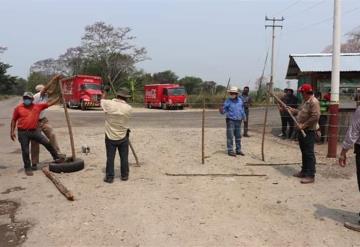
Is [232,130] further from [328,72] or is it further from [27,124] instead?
[328,72]

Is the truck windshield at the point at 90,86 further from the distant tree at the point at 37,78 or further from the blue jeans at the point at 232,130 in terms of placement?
the distant tree at the point at 37,78

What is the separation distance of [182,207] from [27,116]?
4.14 meters

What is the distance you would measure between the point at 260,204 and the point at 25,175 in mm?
4932

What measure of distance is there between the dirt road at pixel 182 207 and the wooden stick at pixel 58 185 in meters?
0.10

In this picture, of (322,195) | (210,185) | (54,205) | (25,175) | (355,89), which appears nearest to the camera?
(54,205)

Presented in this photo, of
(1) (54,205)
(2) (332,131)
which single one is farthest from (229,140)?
(1) (54,205)

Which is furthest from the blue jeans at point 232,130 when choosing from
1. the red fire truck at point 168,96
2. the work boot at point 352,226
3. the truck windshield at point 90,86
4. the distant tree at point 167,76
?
the distant tree at point 167,76

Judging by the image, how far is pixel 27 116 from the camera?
31.8ft

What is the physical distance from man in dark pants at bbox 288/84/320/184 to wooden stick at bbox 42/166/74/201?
427cm

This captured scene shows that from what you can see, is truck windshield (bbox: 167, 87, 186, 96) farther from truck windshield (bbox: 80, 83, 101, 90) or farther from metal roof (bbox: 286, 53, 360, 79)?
metal roof (bbox: 286, 53, 360, 79)

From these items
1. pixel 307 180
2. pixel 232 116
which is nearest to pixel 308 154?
pixel 307 180

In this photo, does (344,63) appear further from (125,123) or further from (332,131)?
(125,123)

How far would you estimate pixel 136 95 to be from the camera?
5791 centimetres

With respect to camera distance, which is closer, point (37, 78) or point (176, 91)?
point (176, 91)
